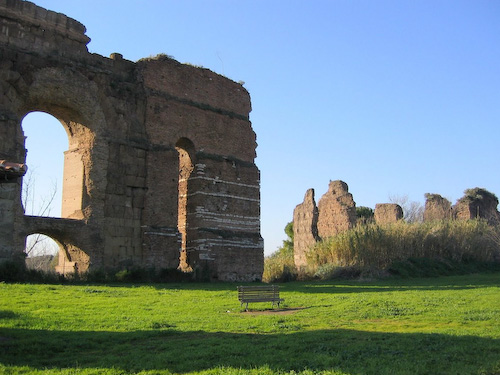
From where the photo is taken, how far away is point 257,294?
1287cm

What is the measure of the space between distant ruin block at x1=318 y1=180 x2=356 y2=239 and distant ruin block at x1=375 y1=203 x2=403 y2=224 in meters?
2.58

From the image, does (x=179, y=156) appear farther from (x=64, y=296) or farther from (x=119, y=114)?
(x=64, y=296)

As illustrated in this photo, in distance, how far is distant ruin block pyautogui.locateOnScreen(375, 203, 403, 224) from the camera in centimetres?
3341

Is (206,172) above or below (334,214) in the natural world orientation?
above

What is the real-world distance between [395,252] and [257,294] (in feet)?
44.3

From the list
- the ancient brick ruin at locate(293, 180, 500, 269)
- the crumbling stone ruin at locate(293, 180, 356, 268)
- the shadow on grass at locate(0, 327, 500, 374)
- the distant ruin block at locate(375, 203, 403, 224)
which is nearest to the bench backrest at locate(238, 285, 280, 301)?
the shadow on grass at locate(0, 327, 500, 374)

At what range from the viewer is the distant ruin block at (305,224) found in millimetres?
32500

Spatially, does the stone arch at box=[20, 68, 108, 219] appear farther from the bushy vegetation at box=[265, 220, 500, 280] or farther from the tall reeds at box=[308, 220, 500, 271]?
the tall reeds at box=[308, 220, 500, 271]

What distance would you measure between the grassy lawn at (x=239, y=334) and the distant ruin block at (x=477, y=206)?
2375cm

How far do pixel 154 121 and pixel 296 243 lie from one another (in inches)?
591

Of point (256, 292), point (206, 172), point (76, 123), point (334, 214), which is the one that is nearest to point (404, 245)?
point (334, 214)

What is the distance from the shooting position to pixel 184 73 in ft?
74.0

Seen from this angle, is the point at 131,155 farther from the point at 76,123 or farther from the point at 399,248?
the point at 399,248

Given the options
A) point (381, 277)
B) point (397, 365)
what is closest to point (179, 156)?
point (381, 277)
